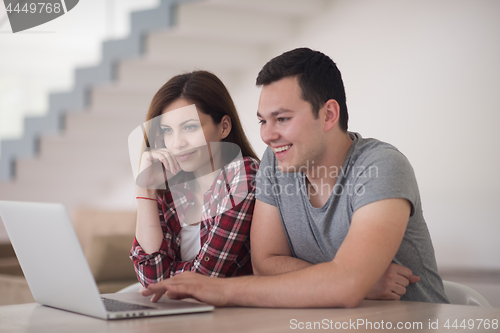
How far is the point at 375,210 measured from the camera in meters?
0.98

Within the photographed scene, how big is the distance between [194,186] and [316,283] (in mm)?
733

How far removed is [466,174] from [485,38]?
700 mm

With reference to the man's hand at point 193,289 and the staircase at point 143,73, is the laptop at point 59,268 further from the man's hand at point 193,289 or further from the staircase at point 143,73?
the staircase at point 143,73

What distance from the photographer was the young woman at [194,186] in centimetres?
129

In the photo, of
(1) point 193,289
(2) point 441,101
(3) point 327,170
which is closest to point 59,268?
(1) point 193,289

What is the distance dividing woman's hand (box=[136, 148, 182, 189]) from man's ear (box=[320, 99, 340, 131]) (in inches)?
19.0

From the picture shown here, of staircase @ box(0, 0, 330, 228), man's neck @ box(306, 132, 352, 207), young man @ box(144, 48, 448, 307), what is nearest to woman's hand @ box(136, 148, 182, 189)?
young man @ box(144, 48, 448, 307)

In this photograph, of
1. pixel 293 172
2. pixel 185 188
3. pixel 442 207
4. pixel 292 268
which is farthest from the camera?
pixel 442 207

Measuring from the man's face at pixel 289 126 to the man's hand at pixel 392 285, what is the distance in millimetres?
340

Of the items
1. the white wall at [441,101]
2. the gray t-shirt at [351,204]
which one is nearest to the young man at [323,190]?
the gray t-shirt at [351,204]

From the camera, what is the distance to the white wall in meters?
2.43

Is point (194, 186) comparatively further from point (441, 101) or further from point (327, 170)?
point (441, 101)

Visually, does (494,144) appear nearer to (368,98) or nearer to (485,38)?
(485,38)

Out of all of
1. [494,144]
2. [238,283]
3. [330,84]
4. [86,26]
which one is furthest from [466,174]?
[86,26]
